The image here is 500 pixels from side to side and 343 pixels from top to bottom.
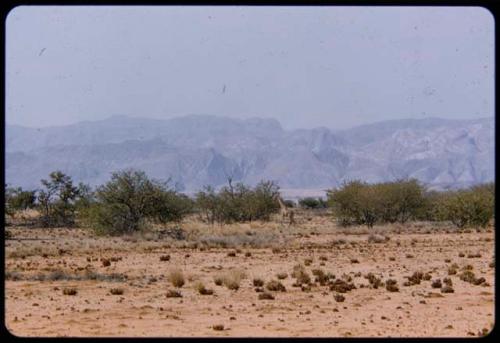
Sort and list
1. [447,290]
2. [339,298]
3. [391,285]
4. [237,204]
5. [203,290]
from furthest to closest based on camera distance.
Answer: [237,204] → [391,285] → [447,290] → [203,290] → [339,298]

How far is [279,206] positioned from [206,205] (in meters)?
6.76

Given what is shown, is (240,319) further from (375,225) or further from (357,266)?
(375,225)

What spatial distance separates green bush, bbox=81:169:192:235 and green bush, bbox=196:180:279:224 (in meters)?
8.73

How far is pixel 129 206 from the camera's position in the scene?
38844 mm

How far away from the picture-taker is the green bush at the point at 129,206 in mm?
37812

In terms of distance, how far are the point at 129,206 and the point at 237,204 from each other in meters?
12.6

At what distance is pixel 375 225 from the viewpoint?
47.2m

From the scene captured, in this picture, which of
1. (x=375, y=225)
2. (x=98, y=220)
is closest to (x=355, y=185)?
(x=375, y=225)

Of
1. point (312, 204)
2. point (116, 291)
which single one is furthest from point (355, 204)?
point (312, 204)


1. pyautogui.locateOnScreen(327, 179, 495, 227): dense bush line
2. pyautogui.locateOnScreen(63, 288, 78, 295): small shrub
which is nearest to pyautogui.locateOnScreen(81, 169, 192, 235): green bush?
pyautogui.locateOnScreen(327, 179, 495, 227): dense bush line

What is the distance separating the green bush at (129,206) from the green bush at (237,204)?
8726mm

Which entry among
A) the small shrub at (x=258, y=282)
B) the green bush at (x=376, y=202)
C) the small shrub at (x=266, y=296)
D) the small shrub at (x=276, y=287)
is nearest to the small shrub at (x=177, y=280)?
the small shrub at (x=258, y=282)

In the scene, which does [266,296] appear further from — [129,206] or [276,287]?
[129,206]

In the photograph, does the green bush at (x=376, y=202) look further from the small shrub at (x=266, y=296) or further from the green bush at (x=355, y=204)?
the small shrub at (x=266, y=296)
